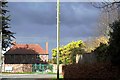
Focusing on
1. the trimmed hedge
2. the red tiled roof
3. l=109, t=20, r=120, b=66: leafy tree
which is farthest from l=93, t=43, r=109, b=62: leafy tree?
the red tiled roof

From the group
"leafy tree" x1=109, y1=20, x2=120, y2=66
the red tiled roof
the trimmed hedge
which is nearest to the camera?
"leafy tree" x1=109, y1=20, x2=120, y2=66

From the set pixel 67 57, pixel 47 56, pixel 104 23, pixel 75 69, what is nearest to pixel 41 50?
pixel 47 56

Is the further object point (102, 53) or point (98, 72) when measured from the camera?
point (102, 53)

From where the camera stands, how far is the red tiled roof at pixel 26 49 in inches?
3846

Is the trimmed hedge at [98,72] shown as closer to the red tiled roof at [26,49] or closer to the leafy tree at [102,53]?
the leafy tree at [102,53]

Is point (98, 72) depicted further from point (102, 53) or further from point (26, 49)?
point (26, 49)

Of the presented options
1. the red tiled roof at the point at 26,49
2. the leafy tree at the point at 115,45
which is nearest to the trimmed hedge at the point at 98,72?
the leafy tree at the point at 115,45

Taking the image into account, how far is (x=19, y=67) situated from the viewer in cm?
7925

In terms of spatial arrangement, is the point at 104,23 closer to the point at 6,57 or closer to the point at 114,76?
the point at 114,76

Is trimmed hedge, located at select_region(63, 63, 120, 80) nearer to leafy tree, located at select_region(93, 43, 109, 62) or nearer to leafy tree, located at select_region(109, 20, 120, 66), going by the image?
leafy tree, located at select_region(109, 20, 120, 66)

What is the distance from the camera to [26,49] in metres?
99.8

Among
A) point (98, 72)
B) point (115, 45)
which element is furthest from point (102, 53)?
point (115, 45)

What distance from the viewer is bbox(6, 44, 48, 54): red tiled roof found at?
97688 millimetres

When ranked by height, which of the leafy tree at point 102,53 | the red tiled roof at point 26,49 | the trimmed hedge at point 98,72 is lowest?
the trimmed hedge at point 98,72
